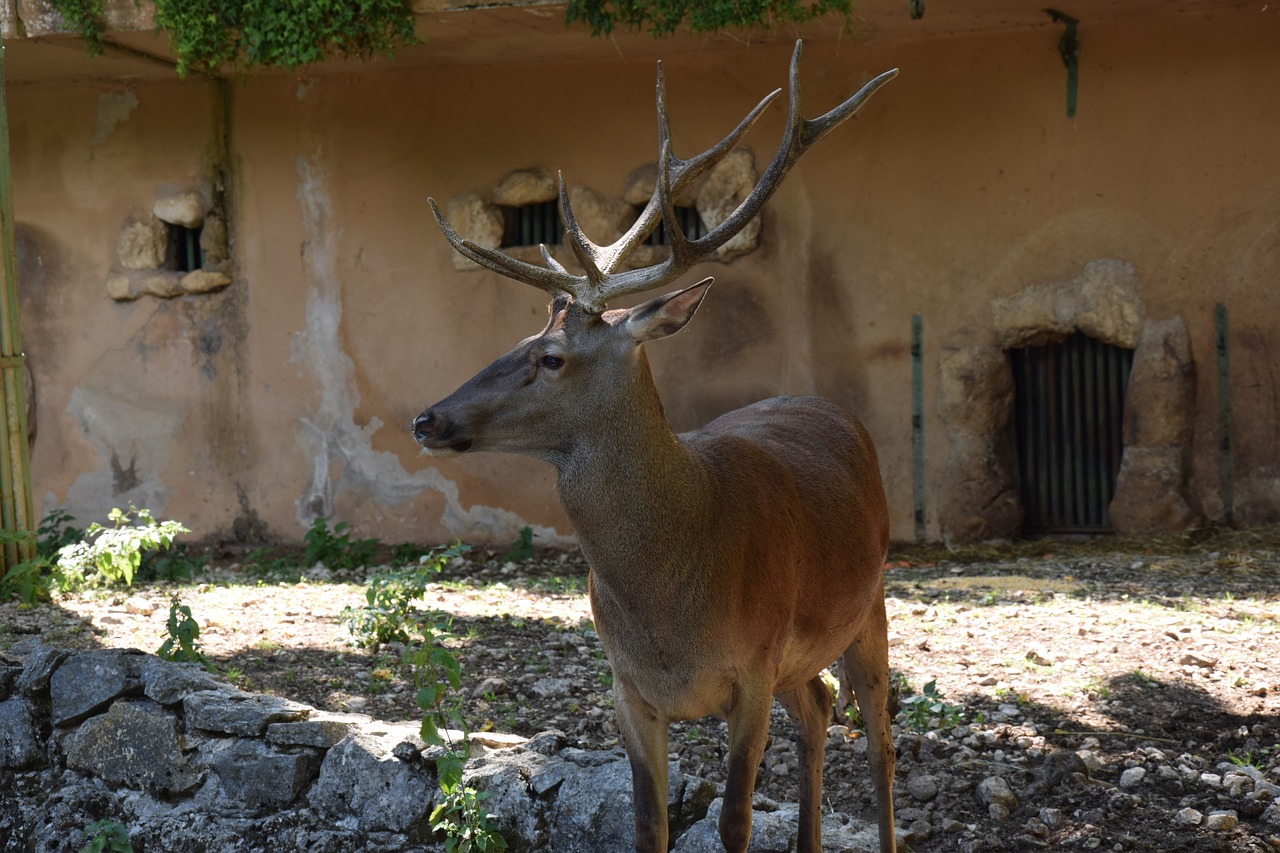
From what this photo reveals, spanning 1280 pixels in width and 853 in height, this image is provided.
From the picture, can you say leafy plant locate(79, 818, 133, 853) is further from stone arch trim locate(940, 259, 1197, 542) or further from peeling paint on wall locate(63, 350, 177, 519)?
peeling paint on wall locate(63, 350, 177, 519)

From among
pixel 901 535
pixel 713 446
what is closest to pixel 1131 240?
pixel 901 535

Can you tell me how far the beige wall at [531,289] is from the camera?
9344mm

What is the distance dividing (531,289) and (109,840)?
21.1ft

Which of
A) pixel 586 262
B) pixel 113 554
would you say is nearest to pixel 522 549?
pixel 113 554

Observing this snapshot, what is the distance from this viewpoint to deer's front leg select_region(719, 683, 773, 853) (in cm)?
378

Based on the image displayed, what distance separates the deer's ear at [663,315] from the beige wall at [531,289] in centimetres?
623

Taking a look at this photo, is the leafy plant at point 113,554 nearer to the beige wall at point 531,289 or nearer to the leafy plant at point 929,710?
the beige wall at point 531,289

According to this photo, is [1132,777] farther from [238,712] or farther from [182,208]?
[182,208]

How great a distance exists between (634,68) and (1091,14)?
3275mm

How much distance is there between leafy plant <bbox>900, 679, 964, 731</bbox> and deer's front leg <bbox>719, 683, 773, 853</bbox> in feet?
5.62

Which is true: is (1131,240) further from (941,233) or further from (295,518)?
(295,518)

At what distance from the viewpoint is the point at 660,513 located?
381cm

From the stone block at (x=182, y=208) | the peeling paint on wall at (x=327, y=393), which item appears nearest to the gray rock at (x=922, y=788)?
the peeling paint on wall at (x=327, y=393)

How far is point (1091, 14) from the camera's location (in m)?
9.28
